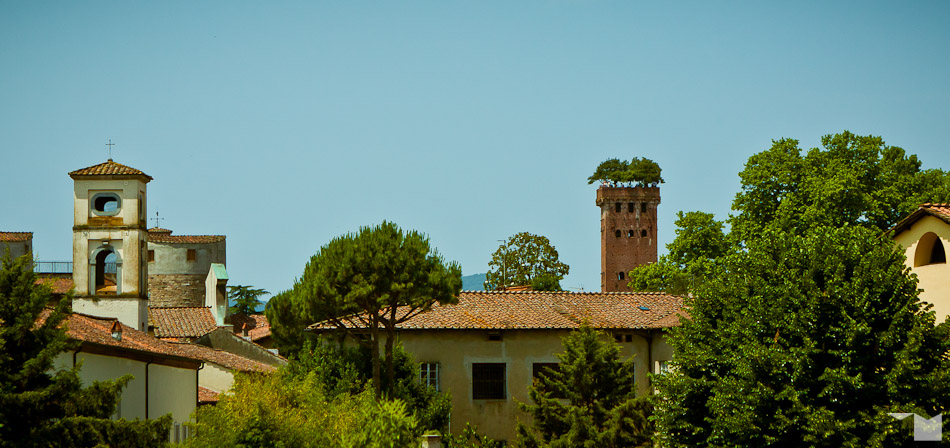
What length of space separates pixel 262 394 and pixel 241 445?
6.93ft

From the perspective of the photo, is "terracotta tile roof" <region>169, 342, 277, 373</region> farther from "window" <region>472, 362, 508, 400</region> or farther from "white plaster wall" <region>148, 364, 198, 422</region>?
"window" <region>472, 362, 508, 400</region>

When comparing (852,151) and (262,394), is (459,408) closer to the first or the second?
(262,394)

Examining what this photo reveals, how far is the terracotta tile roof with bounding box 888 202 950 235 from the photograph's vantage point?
2520 centimetres

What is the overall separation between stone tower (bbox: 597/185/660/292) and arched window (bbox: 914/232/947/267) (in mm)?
79481

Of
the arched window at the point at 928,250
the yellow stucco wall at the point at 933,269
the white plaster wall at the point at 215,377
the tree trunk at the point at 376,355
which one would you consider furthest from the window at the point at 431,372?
the arched window at the point at 928,250

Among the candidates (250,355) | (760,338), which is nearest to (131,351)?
(760,338)

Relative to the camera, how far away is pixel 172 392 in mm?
33281

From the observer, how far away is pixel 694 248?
50.7m

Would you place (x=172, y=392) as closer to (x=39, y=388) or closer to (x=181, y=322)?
(x=39, y=388)

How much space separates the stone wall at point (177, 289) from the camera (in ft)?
256

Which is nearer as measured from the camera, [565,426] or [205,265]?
[565,426]

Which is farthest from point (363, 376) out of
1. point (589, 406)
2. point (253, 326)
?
point (253, 326)

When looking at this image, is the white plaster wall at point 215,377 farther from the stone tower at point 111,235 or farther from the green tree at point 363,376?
the green tree at point 363,376

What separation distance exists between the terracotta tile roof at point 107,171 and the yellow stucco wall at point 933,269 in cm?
3094
